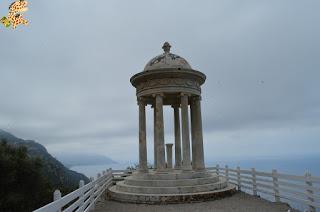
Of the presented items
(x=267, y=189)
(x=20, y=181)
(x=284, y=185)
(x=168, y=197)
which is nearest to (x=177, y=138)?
(x=168, y=197)

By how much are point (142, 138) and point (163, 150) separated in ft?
5.98

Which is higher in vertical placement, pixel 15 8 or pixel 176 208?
pixel 15 8

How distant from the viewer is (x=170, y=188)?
45.5 feet

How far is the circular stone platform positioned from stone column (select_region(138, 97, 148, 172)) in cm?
88

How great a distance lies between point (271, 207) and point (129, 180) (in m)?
7.68

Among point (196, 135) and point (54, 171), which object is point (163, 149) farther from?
point (54, 171)

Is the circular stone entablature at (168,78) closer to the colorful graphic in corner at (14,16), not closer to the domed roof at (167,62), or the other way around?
the domed roof at (167,62)

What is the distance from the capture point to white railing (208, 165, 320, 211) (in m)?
9.63

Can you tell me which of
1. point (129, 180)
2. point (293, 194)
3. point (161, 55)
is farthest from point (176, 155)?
point (293, 194)

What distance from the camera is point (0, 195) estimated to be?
57.9 ft

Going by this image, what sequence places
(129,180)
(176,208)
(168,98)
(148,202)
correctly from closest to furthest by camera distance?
(176,208)
(148,202)
(129,180)
(168,98)

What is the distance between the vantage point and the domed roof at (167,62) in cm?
1709

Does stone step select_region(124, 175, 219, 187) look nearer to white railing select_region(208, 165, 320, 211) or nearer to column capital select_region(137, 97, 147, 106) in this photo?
white railing select_region(208, 165, 320, 211)

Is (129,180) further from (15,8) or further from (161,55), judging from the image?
(15,8)
